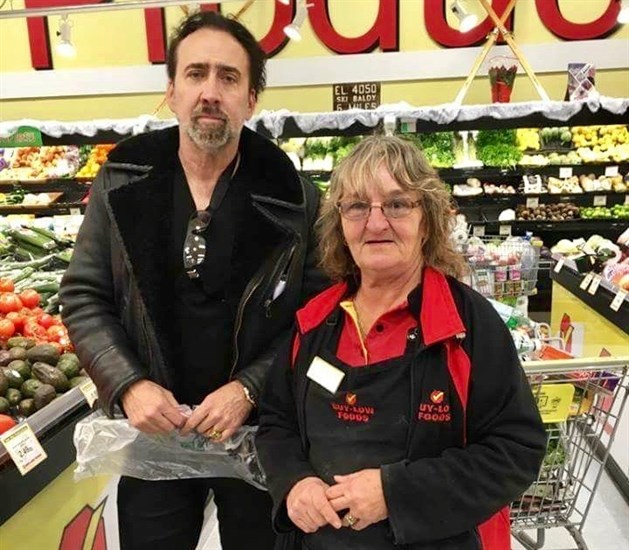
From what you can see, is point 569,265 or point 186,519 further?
point 569,265

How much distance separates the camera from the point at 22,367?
219cm

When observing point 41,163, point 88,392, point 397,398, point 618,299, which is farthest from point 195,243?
point 41,163

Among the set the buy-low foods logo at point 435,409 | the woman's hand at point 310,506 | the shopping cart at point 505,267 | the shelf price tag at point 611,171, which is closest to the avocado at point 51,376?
the woman's hand at point 310,506

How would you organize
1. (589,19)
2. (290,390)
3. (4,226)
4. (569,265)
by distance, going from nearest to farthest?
1. (290,390)
2. (569,265)
3. (4,226)
4. (589,19)

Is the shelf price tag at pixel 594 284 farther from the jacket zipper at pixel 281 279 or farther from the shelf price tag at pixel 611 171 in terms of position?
the shelf price tag at pixel 611 171

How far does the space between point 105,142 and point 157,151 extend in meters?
3.92

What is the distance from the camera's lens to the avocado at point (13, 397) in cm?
204

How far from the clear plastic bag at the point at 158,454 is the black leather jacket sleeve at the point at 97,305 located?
88 millimetres

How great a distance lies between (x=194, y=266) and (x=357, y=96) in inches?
182

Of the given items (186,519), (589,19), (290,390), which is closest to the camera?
(290,390)

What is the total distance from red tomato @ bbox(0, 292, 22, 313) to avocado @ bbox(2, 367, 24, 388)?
81cm

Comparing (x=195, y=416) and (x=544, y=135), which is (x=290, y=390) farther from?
(x=544, y=135)

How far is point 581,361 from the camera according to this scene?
174cm

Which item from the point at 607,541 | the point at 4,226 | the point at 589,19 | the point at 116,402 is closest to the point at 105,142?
the point at 4,226
